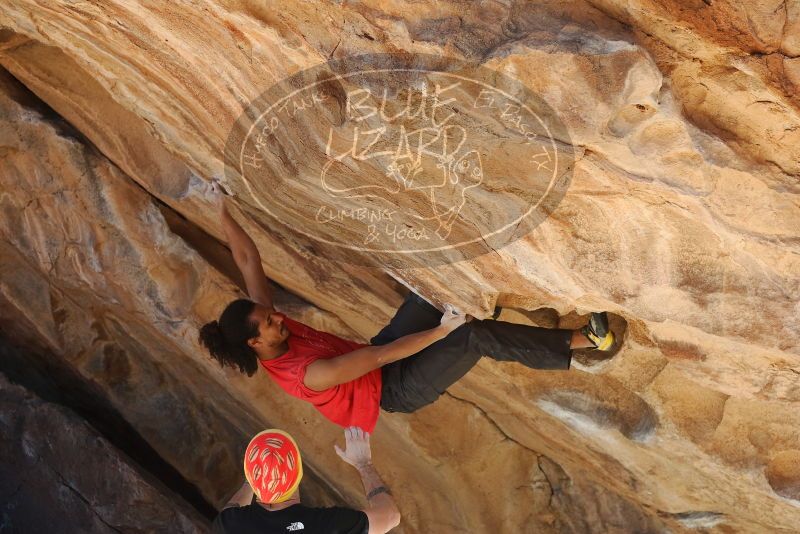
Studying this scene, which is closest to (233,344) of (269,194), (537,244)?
(269,194)

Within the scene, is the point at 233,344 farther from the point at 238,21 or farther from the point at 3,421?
the point at 3,421

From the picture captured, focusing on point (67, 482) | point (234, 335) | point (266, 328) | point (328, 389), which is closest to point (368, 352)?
point (328, 389)

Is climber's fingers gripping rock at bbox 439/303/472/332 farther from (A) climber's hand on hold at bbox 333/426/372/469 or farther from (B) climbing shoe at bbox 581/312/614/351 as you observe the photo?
(A) climber's hand on hold at bbox 333/426/372/469

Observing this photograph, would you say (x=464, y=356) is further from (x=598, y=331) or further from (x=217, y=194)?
(x=217, y=194)

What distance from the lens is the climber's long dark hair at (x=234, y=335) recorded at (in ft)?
8.47

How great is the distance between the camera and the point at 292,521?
2.51m

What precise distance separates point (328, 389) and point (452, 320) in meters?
0.45

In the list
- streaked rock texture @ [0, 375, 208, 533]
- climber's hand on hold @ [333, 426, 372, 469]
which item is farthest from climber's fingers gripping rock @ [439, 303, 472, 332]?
streaked rock texture @ [0, 375, 208, 533]

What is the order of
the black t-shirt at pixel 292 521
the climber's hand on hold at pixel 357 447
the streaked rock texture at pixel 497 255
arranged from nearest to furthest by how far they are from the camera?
the streaked rock texture at pixel 497 255, the black t-shirt at pixel 292 521, the climber's hand on hold at pixel 357 447

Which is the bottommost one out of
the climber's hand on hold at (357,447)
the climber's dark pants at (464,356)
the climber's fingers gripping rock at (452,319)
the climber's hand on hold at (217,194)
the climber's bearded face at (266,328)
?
the climber's hand on hold at (357,447)

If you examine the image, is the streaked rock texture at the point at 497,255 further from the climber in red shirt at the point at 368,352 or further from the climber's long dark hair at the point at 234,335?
the climber's long dark hair at the point at 234,335

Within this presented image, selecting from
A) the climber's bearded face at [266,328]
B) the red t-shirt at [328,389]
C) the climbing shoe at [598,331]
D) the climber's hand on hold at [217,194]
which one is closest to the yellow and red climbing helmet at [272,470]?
the red t-shirt at [328,389]

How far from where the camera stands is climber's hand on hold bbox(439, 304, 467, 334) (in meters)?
2.57

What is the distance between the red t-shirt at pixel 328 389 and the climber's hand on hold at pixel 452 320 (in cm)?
27
